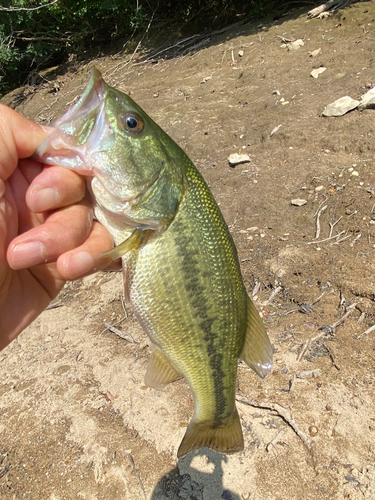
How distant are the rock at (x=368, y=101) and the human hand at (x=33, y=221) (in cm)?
580

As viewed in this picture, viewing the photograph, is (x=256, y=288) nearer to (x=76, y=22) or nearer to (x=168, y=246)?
(x=168, y=246)

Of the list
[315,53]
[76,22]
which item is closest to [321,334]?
[315,53]

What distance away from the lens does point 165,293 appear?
1.84m

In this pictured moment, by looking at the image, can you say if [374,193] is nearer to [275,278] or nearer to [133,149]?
[275,278]

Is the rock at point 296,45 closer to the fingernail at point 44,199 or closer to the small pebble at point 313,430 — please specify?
the small pebble at point 313,430

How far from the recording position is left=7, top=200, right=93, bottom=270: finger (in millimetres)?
1555

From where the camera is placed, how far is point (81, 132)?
64.8 inches

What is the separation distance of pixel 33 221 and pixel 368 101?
6.08 metres

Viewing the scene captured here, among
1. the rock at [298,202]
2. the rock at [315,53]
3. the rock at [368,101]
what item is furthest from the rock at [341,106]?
the rock at [315,53]

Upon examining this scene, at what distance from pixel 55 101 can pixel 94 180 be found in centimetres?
1218

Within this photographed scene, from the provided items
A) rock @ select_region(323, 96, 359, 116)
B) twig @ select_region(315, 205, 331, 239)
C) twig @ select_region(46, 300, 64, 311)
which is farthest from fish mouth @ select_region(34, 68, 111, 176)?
rock @ select_region(323, 96, 359, 116)

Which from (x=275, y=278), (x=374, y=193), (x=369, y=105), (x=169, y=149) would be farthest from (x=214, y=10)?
(x=169, y=149)

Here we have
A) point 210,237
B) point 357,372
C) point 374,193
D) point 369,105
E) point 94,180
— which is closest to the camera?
point 94,180

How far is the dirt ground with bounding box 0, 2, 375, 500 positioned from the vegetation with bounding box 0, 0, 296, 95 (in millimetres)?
8975
